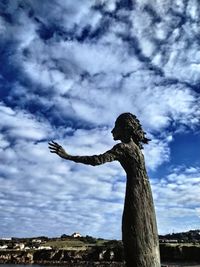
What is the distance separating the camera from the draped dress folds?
629 centimetres

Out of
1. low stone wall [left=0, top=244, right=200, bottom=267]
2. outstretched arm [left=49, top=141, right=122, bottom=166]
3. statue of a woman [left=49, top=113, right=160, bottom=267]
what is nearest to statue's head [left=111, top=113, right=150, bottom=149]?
statue of a woman [left=49, top=113, right=160, bottom=267]

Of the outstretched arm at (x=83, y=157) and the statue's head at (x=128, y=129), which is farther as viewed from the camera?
the statue's head at (x=128, y=129)

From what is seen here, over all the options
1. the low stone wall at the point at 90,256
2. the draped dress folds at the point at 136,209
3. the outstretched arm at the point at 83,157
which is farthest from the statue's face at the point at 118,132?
the low stone wall at the point at 90,256

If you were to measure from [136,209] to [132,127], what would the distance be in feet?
4.53

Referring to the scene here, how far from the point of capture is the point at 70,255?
589 ft

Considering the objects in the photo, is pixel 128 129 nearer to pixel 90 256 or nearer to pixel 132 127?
pixel 132 127

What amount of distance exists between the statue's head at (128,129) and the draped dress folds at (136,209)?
201mm

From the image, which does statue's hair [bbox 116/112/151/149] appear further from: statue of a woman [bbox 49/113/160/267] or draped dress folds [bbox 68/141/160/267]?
draped dress folds [bbox 68/141/160/267]

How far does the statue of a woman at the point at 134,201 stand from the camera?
20.7 ft

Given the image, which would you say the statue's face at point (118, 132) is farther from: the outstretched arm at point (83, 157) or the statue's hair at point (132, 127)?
the outstretched arm at point (83, 157)

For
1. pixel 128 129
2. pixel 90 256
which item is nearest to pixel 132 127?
pixel 128 129

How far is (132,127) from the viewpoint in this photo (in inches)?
283

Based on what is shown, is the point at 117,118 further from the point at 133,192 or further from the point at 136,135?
the point at 133,192

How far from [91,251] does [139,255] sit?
173148 millimetres
